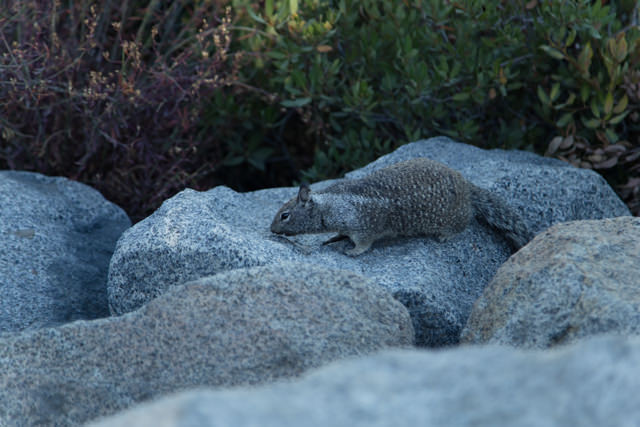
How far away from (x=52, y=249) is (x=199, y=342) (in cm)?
196

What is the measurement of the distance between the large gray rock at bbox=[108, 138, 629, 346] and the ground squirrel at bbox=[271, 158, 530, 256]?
0.35 feet

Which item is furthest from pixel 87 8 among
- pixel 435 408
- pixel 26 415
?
pixel 435 408

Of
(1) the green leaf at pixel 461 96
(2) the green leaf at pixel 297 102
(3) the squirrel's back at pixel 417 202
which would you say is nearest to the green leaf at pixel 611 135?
(1) the green leaf at pixel 461 96

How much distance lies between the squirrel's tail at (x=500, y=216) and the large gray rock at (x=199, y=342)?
1.53 m

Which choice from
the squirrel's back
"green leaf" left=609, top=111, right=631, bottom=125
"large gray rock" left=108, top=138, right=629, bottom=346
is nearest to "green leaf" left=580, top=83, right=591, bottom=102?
"green leaf" left=609, top=111, right=631, bottom=125

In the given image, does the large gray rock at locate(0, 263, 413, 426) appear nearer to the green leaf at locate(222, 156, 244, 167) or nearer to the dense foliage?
the dense foliage

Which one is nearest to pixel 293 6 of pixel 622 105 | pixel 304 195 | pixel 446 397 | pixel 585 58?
pixel 304 195

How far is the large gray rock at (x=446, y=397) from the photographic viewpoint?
1.51 meters

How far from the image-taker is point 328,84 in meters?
5.60

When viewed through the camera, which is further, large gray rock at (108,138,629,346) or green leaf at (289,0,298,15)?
green leaf at (289,0,298,15)

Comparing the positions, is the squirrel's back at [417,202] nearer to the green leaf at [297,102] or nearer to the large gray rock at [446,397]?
the green leaf at [297,102]

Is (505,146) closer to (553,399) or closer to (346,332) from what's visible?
(346,332)

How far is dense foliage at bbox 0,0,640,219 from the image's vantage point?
16.7ft

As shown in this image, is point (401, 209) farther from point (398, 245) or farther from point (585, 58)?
point (585, 58)
